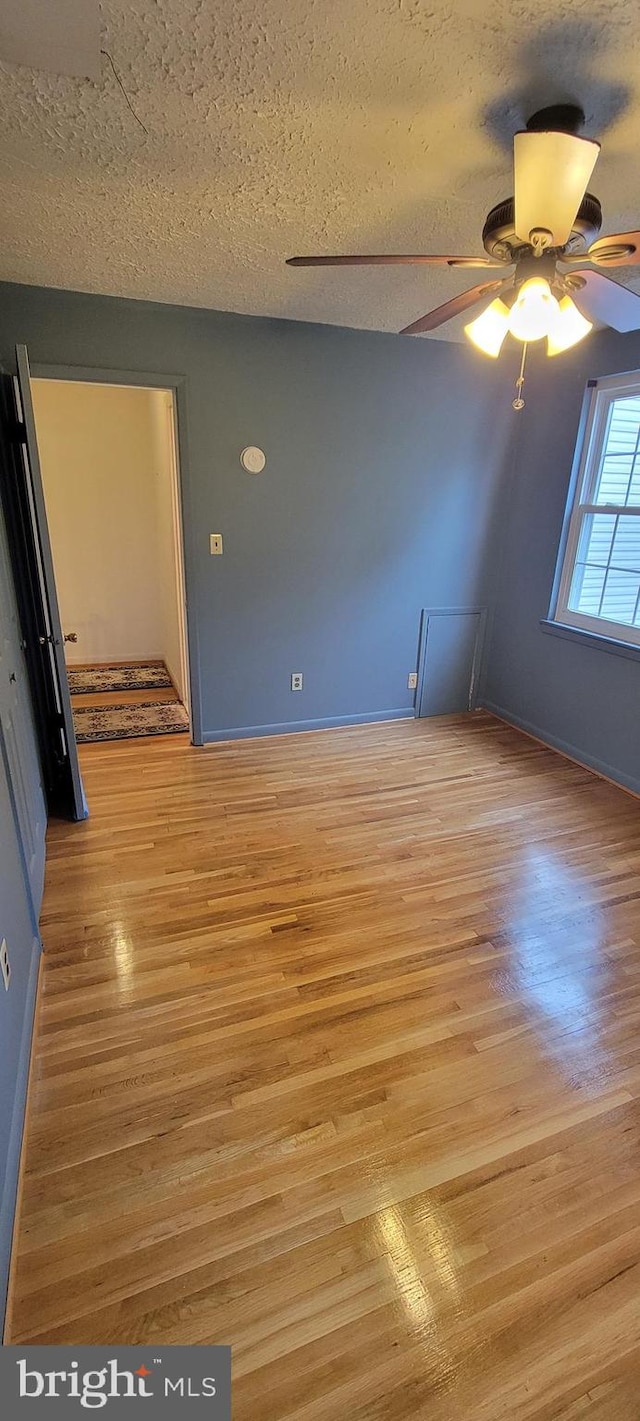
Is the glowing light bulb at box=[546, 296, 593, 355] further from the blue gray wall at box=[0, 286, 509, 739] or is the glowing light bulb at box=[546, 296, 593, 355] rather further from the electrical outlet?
the electrical outlet

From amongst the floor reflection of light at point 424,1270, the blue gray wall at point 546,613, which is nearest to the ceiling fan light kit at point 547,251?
the blue gray wall at point 546,613

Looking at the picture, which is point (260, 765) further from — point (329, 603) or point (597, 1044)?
point (597, 1044)

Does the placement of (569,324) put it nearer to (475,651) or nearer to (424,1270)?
(424,1270)

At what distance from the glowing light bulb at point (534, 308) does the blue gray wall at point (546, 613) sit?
6.62ft

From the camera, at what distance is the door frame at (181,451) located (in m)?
2.92

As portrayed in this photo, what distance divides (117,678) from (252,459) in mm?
2511

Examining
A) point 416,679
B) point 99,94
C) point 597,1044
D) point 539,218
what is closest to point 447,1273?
point 597,1044

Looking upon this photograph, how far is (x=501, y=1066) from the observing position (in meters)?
1.73

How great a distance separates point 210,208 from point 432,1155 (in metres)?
2.89

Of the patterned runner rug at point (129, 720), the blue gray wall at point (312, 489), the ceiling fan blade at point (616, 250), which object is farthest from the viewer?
the patterned runner rug at point (129, 720)

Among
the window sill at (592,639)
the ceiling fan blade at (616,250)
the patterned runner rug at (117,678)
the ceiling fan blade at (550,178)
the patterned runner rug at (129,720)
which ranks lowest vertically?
the patterned runner rug at (129,720)

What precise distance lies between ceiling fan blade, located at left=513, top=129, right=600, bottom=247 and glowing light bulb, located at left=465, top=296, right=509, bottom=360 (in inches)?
11.2

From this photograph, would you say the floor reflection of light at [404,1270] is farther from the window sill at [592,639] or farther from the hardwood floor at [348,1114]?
the window sill at [592,639]

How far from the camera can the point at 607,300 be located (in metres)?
1.83
